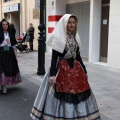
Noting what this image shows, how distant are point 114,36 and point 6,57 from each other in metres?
5.07

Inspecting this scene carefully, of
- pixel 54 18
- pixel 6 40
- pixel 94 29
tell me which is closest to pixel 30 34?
pixel 54 18

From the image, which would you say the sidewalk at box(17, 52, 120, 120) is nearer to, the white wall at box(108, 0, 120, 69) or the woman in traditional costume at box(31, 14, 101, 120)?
the white wall at box(108, 0, 120, 69)

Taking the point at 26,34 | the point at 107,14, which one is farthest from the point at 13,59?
the point at 26,34

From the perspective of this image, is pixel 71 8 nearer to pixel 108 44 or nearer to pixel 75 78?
pixel 108 44

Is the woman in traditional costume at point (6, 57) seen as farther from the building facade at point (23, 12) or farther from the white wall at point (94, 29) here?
the building facade at point (23, 12)

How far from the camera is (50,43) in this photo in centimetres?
446

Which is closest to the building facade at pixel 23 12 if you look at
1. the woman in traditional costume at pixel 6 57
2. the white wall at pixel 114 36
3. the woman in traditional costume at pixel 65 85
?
the white wall at pixel 114 36

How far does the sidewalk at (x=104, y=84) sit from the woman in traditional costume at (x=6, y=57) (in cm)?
118

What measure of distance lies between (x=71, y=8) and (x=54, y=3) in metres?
1.04

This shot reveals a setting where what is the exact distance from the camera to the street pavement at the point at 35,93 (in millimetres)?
5535

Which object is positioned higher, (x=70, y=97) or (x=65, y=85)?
(x=65, y=85)

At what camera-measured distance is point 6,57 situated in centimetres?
718

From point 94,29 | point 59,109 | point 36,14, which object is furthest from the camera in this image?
point 36,14

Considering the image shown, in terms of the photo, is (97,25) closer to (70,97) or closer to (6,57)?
(6,57)
